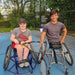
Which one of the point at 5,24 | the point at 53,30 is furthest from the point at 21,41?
the point at 5,24

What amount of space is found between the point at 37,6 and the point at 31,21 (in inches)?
65.5

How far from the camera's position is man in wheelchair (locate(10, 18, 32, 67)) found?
7.03ft

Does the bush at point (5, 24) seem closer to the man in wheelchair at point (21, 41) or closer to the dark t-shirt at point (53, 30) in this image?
the man in wheelchair at point (21, 41)

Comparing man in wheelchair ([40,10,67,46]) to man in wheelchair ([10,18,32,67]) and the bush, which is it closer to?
man in wheelchair ([10,18,32,67])

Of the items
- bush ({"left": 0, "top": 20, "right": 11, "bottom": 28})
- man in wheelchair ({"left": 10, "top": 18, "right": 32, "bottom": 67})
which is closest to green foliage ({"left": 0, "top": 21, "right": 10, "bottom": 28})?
bush ({"left": 0, "top": 20, "right": 11, "bottom": 28})

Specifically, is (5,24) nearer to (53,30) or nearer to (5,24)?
(5,24)

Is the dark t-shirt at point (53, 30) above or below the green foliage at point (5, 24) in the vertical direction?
above

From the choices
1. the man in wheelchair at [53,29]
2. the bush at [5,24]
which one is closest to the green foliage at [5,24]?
the bush at [5,24]

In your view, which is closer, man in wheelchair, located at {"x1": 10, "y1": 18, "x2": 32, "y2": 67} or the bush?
man in wheelchair, located at {"x1": 10, "y1": 18, "x2": 32, "y2": 67}

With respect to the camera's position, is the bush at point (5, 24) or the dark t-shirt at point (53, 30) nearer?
the dark t-shirt at point (53, 30)

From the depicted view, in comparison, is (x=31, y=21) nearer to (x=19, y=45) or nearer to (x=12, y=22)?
(x=12, y=22)

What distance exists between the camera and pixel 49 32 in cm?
222

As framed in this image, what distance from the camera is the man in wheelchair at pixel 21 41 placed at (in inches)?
84.4

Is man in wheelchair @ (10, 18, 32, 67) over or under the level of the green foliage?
over
